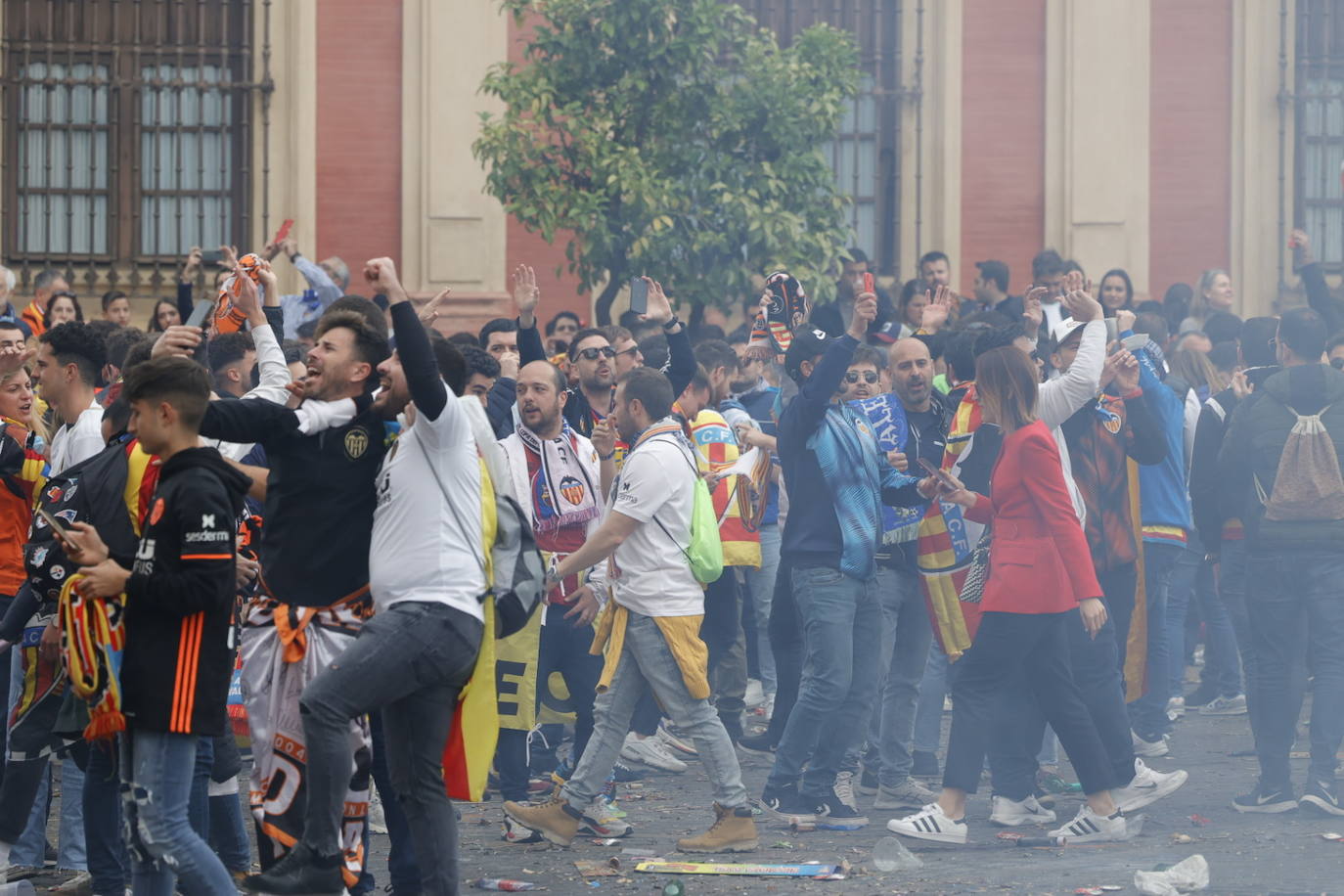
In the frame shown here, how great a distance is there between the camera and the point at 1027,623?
7918mm

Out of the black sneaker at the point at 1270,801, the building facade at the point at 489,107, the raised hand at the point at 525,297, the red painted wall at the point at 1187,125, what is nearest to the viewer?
the black sneaker at the point at 1270,801

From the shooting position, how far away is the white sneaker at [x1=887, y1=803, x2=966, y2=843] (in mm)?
7887

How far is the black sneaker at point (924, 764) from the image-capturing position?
9.27 metres

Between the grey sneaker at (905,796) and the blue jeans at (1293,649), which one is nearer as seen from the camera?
the blue jeans at (1293,649)

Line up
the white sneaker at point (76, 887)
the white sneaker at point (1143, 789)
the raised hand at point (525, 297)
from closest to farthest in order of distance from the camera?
the white sneaker at point (76, 887), the white sneaker at point (1143, 789), the raised hand at point (525, 297)

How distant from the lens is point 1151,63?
1789 cm

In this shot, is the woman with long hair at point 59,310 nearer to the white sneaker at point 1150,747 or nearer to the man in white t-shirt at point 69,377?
the man in white t-shirt at point 69,377

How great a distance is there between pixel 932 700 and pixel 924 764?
0.32 m

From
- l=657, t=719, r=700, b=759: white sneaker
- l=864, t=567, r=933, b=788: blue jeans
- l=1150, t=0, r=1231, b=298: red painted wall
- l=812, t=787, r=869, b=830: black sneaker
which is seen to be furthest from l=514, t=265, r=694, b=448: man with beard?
l=1150, t=0, r=1231, b=298: red painted wall

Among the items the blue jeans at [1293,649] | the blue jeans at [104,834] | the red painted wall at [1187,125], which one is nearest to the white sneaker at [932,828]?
the blue jeans at [1293,649]

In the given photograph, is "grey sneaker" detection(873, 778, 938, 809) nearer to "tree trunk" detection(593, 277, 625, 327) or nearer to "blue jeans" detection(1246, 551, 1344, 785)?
"blue jeans" detection(1246, 551, 1344, 785)

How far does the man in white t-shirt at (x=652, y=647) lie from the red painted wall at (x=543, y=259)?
946 centimetres

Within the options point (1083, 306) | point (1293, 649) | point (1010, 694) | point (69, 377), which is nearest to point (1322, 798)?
point (1293, 649)

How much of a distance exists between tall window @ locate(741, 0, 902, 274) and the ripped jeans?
43.2ft
